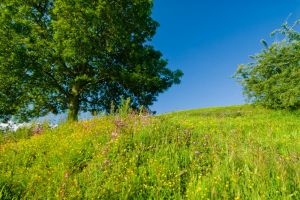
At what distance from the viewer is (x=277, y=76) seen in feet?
75.3

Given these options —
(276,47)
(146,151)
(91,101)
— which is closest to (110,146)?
(146,151)

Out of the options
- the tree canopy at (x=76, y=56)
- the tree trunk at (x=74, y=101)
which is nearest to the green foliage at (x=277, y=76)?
the tree canopy at (x=76, y=56)

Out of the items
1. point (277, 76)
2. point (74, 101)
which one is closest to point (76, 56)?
point (74, 101)

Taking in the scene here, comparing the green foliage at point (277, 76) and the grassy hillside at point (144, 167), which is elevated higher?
the green foliage at point (277, 76)

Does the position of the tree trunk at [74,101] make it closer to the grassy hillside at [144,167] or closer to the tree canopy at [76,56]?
the tree canopy at [76,56]

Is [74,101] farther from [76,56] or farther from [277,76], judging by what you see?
[277,76]

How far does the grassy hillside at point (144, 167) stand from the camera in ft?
17.1

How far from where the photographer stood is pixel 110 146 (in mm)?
7633

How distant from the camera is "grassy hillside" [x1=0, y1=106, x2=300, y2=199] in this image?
17.1ft

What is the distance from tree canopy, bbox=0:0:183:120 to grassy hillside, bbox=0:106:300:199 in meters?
Answer: 11.8

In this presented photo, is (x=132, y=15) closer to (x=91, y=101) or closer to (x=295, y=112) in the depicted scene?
(x=91, y=101)

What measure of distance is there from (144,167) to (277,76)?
18.8m

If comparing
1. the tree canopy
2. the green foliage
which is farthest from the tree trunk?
the green foliage

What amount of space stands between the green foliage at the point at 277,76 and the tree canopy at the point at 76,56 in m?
5.54
